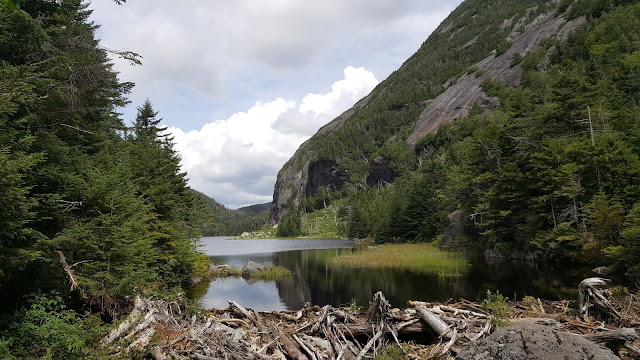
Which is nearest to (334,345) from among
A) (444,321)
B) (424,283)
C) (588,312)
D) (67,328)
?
(444,321)

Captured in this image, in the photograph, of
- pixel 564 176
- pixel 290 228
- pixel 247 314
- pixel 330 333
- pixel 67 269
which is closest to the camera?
pixel 67 269

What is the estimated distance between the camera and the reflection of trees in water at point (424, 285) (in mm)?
21922

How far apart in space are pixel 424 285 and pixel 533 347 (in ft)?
65.6

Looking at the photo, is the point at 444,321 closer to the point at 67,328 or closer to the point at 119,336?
the point at 119,336

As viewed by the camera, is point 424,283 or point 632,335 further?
point 424,283

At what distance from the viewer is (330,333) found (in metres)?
10.6

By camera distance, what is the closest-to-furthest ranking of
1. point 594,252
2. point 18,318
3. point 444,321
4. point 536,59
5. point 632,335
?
point 632,335
point 18,318
point 444,321
point 594,252
point 536,59

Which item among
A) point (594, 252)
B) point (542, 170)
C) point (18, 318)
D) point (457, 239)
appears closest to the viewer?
point (18, 318)

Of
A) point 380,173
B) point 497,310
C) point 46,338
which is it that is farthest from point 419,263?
point 380,173

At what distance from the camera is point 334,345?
10164 mm

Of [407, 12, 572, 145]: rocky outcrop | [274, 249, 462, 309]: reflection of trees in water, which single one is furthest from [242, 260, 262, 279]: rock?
[407, 12, 572, 145]: rocky outcrop

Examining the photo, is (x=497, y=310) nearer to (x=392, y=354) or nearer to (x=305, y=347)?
(x=392, y=354)

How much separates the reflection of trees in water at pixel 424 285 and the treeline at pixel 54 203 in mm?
13118

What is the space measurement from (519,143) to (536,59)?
267ft
